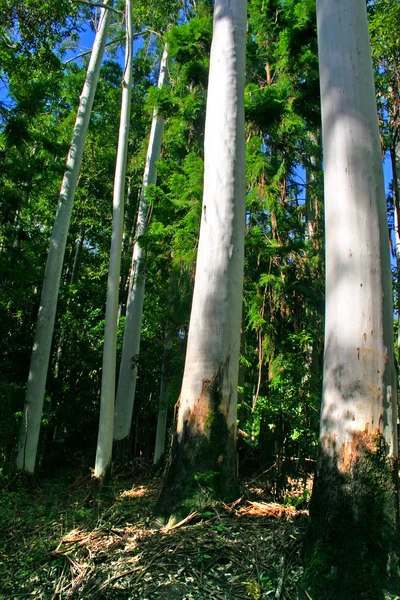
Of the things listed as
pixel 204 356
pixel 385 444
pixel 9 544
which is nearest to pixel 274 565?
pixel 385 444

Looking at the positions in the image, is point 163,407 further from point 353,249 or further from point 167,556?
point 353,249

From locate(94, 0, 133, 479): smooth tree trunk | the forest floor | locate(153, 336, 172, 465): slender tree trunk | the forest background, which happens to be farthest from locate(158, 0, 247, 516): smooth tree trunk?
locate(153, 336, 172, 465): slender tree trunk

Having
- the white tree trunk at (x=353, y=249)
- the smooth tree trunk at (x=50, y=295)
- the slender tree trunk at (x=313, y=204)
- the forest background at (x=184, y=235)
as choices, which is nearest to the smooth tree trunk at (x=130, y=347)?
the forest background at (x=184, y=235)

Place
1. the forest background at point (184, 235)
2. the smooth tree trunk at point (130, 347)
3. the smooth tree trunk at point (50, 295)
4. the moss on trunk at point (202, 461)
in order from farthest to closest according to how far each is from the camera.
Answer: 1. the smooth tree trunk at point (130, 347)
2. the smooth tree trunk at point (50, 295)
3. the forest background at point (184, 235)
4. the moss on trunk at point (202, 461)

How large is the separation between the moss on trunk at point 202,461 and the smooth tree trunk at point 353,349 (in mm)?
1195

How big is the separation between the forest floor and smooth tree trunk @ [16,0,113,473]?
5473 millimetres

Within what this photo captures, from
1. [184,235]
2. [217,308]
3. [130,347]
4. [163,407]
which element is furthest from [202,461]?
[130,347]

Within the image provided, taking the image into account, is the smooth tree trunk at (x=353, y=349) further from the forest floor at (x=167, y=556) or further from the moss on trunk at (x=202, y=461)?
the moss on trunk at (x=202, y=461)

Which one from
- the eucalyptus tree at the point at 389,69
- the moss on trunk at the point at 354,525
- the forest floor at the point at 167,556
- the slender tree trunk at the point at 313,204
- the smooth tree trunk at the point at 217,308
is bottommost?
the forest floor at the point at 167,556

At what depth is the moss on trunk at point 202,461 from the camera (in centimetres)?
384

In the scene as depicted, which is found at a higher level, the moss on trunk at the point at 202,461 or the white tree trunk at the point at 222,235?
the white tree trunk at the point at 222,235

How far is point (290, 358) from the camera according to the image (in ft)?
22.4

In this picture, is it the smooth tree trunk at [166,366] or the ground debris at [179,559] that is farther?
the smooth tree trunk at [166,366]

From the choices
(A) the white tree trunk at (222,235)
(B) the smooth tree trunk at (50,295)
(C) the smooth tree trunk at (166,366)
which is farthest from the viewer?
(B) the smooth tree trunk at (50,295)
